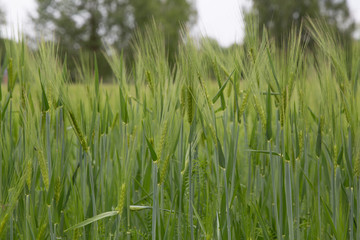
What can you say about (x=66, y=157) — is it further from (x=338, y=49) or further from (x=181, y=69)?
(x=338, y=49)

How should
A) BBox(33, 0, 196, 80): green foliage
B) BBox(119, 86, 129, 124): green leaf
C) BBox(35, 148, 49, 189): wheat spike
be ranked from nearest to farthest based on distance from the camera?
BBox(35, 148, 49, 189): wheat spike
BBox(119, 86, 129, 124): green leaf
BBox(33, 0, 196, 80): green foliage

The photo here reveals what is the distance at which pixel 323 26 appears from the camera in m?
1.08

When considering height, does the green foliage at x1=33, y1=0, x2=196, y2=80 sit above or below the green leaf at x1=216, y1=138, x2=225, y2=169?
above

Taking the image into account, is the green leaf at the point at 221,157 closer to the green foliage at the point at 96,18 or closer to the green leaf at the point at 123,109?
the green leaf at the point at 123,109

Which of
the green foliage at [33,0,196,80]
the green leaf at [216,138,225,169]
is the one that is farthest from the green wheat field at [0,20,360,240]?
the green foliage at [33,0,196,80]

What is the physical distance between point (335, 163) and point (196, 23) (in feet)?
1.61

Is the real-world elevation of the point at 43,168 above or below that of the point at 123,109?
below

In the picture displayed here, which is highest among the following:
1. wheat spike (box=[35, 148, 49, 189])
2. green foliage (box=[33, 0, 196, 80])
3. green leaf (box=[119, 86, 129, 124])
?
green foliage (box=[33, 0, 196, 80])

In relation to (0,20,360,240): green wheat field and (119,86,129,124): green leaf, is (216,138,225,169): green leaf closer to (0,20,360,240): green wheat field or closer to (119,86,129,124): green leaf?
(0,20,360,240): green wheat field

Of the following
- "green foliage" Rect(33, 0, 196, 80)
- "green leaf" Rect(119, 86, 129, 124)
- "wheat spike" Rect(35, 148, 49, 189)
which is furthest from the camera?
"green foliage" Rect(33, 0, 196, 80)

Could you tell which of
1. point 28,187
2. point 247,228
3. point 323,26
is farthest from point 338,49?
point 28,187

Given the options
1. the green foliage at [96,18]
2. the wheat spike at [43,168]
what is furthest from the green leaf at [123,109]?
the green foliage at [96,18]

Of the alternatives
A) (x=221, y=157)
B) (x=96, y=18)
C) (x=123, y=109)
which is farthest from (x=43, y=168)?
(x=96, y=18)

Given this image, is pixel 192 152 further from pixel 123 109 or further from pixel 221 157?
pixel 123 109
